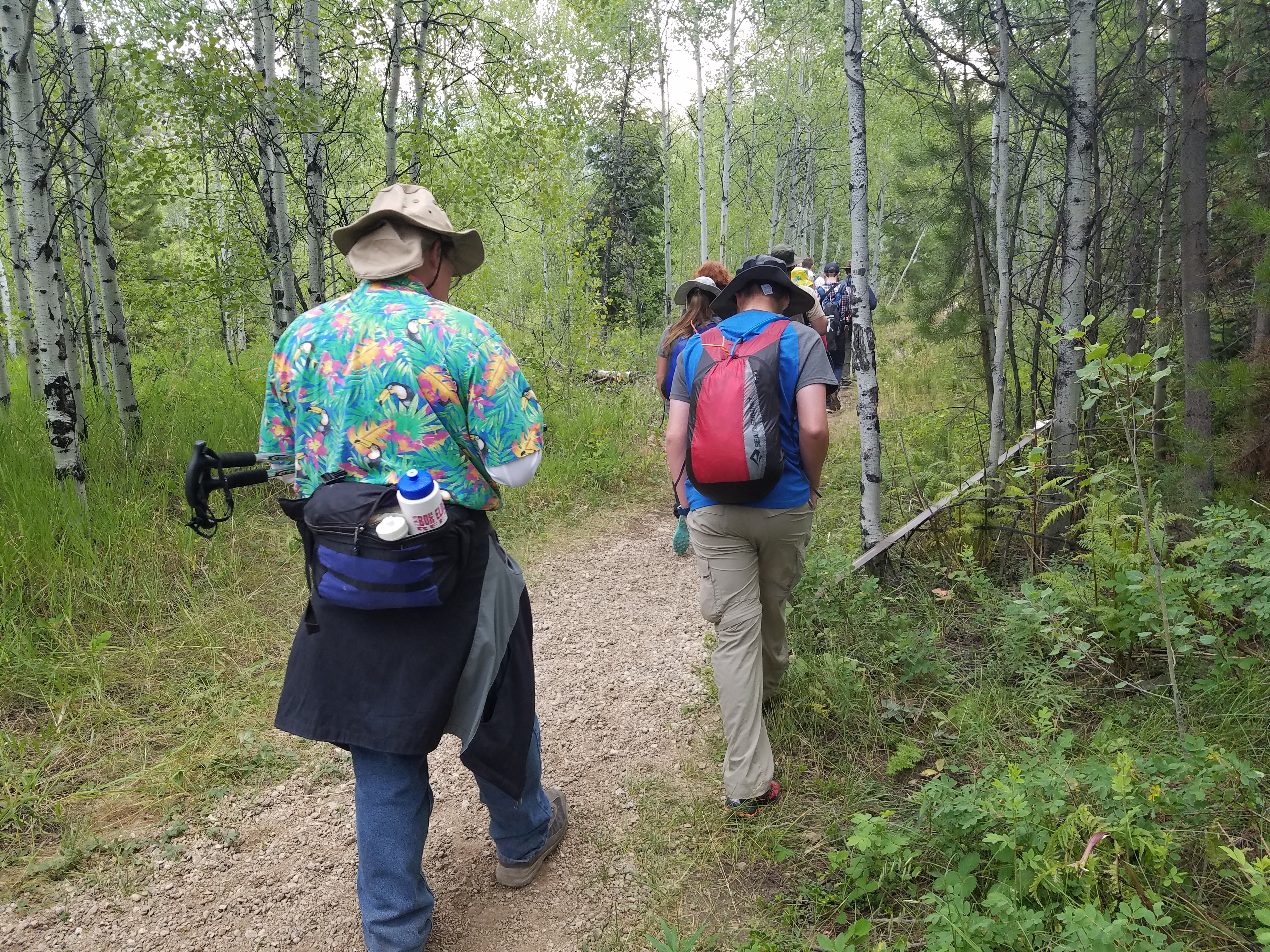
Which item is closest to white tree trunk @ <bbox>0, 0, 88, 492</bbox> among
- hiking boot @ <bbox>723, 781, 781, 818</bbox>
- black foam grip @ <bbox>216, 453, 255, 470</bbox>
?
black foam grip @ <bbox>216, 453, 255, 470</bbox>

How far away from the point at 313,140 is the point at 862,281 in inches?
170

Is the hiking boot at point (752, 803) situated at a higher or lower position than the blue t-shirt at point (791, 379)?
lower

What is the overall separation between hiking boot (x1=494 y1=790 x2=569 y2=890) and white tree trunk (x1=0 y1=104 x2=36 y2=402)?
5.59 metres

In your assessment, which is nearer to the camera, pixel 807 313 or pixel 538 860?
pixel 538 860

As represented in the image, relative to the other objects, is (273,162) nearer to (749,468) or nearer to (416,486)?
(749,468)

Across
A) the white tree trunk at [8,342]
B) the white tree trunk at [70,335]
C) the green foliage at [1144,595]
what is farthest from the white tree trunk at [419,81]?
the green foliage at [1144,595]

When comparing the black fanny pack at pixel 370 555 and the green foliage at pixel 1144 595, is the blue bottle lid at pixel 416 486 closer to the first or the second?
the black fanny pack at pixel 370 555

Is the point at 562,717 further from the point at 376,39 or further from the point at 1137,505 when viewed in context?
the point at 376,39

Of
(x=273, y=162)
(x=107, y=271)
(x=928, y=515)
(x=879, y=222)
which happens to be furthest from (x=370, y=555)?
(x=879, y=222)

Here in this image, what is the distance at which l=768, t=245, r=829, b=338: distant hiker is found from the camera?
12.5 feet

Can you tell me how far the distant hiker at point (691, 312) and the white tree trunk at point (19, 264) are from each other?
487 cm

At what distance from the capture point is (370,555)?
71.1 inches

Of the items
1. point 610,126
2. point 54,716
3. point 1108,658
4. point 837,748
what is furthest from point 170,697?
point 610,126

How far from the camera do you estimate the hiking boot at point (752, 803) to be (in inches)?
111
